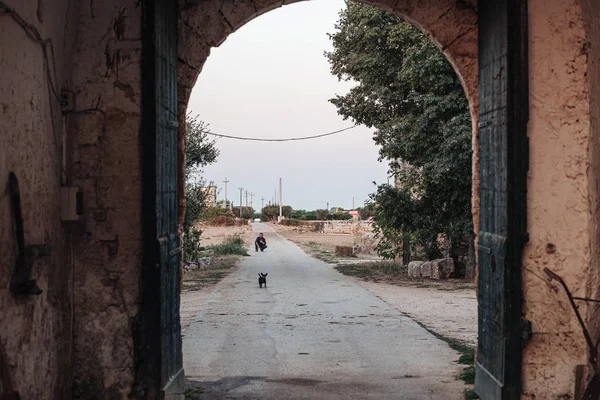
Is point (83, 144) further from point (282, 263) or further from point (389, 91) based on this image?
point (282, 263)

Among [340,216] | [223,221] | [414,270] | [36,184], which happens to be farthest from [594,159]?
[340,216]

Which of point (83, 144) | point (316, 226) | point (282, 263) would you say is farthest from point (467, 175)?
point (316, 226)

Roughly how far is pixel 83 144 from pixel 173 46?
3.81 ft

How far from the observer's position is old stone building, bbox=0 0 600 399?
5191mm

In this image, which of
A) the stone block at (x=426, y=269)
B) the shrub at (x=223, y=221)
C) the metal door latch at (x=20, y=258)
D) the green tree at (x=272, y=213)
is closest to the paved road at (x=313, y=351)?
the metal door latch at (x=20, y=258)

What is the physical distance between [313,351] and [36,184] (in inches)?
196

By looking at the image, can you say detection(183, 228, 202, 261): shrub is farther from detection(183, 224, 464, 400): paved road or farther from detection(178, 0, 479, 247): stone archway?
detection(178, 0, 479, 247): stone archway

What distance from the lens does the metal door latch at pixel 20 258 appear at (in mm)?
4184

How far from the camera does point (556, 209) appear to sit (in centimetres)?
552

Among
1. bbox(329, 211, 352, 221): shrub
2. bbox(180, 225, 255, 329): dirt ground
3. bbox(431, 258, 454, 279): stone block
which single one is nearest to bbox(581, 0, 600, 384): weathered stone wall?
bbox(180, 225, 255, 329): dirt ground

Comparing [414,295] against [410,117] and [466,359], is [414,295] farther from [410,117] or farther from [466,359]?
[466,359]

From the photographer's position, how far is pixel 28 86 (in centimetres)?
448

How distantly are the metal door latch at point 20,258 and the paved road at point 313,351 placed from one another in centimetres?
262

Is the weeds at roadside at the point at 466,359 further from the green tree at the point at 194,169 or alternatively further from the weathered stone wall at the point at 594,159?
the green tree at the point at 194,169
